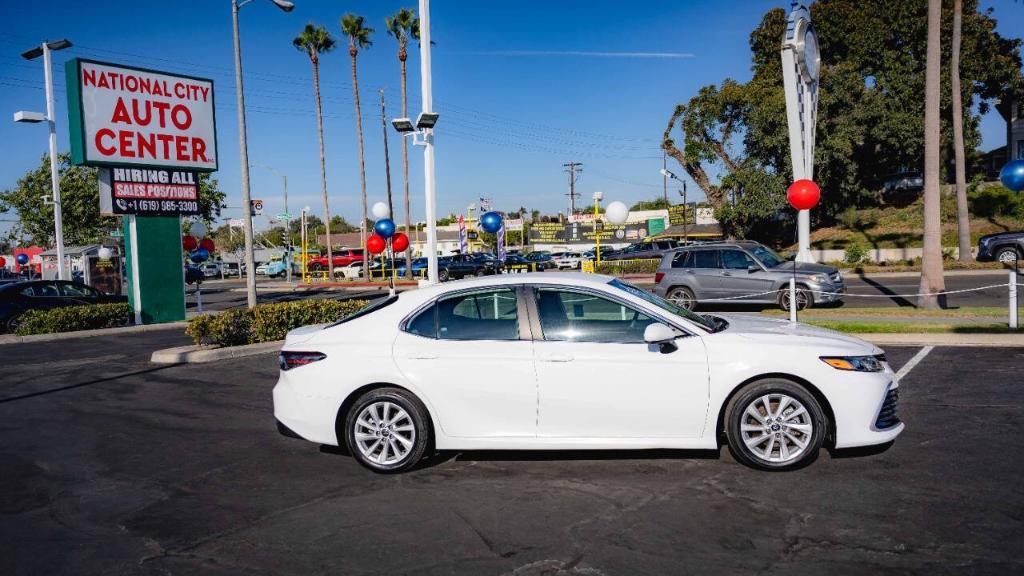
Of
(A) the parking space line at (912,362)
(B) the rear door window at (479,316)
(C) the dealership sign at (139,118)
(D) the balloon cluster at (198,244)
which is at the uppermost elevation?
(C) the dealership sign at (139,118)

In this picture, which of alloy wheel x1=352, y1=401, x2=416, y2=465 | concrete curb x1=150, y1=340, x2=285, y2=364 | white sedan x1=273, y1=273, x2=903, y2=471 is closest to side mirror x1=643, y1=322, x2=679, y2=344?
white sedan x1=273, y1=273, x2=903, y2=471

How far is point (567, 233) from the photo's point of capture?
7606 cm

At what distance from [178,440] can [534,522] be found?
4.26 m

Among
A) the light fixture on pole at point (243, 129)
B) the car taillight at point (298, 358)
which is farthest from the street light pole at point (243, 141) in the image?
the car taillight at point (298, 358)

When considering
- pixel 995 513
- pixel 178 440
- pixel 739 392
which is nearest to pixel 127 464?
pixel 178 440

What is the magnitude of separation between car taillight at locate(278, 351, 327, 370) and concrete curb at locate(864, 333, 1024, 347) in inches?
379

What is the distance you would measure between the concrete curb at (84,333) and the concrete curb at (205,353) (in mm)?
6269

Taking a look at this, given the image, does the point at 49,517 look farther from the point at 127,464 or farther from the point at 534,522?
the point at 534,522

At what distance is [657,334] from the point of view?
5.50 metres

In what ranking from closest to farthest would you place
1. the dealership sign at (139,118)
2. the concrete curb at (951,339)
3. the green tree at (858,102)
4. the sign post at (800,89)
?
the concrete curb at (951,339)
the dealership sign at (139,118)
the sign post at (800,89)
the green tree at (858,102)

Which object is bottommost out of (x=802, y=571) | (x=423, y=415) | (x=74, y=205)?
(x=802, y=571)

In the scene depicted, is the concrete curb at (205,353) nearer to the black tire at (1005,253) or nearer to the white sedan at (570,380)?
the white sedan at (570,380)

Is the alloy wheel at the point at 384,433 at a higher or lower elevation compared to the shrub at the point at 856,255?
lower

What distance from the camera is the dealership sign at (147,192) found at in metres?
19.9
